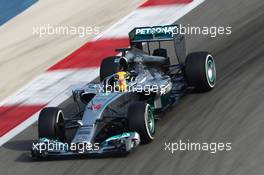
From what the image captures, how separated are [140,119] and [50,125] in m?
1.40

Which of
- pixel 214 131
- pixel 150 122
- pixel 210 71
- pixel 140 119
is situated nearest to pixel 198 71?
pixel 210 71

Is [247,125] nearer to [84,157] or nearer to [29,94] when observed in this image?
[84,157]

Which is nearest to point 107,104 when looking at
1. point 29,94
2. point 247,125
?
point 247,125

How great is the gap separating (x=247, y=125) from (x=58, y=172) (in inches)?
110

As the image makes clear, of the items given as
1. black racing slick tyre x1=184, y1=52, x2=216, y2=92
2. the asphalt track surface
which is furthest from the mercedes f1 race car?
the asphalt track surface

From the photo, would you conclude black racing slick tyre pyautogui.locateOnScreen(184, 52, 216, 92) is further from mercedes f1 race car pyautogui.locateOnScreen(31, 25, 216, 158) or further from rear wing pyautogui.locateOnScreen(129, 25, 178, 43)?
rear wing pyautogui.locateOnScreen(129, 25, 178, 43)

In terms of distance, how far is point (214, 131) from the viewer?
454 inches

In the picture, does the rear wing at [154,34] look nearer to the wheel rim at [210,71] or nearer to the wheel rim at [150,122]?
the wheel rim at [210,71]

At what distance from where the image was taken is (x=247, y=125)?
11.5 meters

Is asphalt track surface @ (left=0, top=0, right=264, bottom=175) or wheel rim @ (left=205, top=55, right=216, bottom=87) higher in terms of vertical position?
wheel rim @ (left=205, top=55, right=216, bottom=87)

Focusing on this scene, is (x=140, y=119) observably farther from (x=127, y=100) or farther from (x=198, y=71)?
(x=198, y=71)

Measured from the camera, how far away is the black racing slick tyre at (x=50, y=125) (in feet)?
38.1

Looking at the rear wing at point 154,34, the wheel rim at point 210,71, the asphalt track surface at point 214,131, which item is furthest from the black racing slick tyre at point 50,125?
the wheel rim at point 210,71

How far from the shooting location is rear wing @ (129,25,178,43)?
13.1 meters
